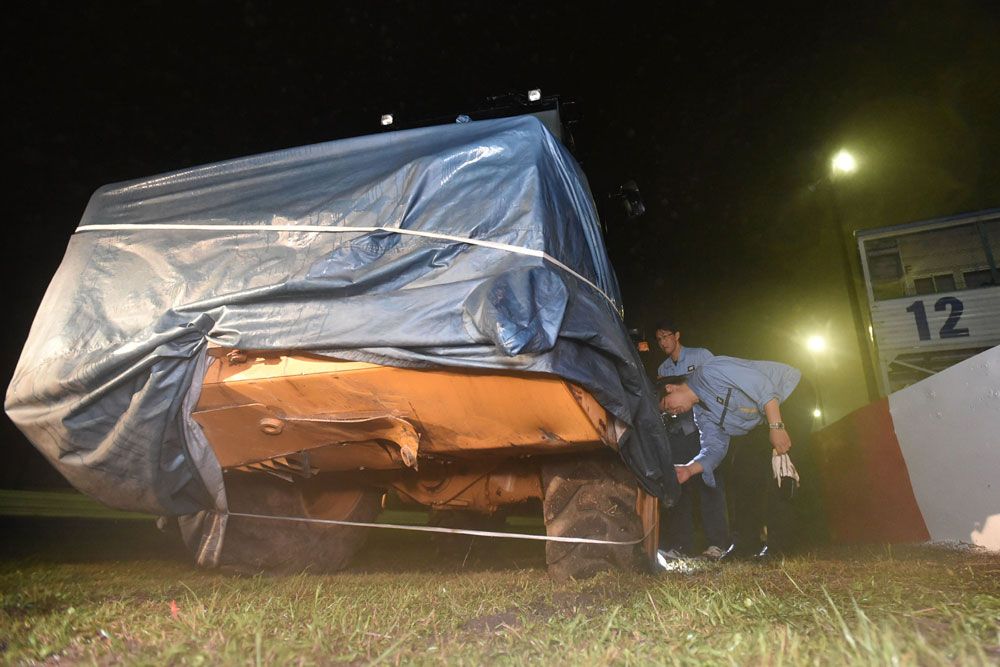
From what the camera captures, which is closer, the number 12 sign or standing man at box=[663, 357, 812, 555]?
standing man at box=[663, 357, 812, 555]

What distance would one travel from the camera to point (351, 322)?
2.40 m

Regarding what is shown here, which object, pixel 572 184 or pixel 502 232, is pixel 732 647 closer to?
pixel 502 232

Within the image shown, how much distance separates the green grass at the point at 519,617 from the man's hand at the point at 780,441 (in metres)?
1.24

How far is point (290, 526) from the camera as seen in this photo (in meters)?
3.58

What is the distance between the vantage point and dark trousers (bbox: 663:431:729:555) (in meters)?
5.04

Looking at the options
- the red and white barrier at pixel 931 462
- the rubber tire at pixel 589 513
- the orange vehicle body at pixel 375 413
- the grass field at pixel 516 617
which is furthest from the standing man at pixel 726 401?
the orange vehicle body at pixel 375 413

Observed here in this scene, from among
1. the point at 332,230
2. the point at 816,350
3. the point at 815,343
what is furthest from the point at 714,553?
the point at 816,350

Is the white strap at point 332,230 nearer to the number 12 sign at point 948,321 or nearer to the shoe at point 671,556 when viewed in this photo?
the shoe at point 671,556

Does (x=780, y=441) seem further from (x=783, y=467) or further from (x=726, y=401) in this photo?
(x=726, y=401)

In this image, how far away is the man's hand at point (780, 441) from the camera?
15.0 ft

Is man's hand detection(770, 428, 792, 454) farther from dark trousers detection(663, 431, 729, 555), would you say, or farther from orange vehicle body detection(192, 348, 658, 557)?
orange vehicle body detection(192, 348, 658, 557)

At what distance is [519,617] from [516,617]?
0.17ft

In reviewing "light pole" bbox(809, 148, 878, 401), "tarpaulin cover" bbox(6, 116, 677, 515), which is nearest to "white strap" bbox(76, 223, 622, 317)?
"tarpaulin cover" bbox(6, 116, 677, 515)

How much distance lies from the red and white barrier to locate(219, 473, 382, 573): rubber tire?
3887 millimetres
